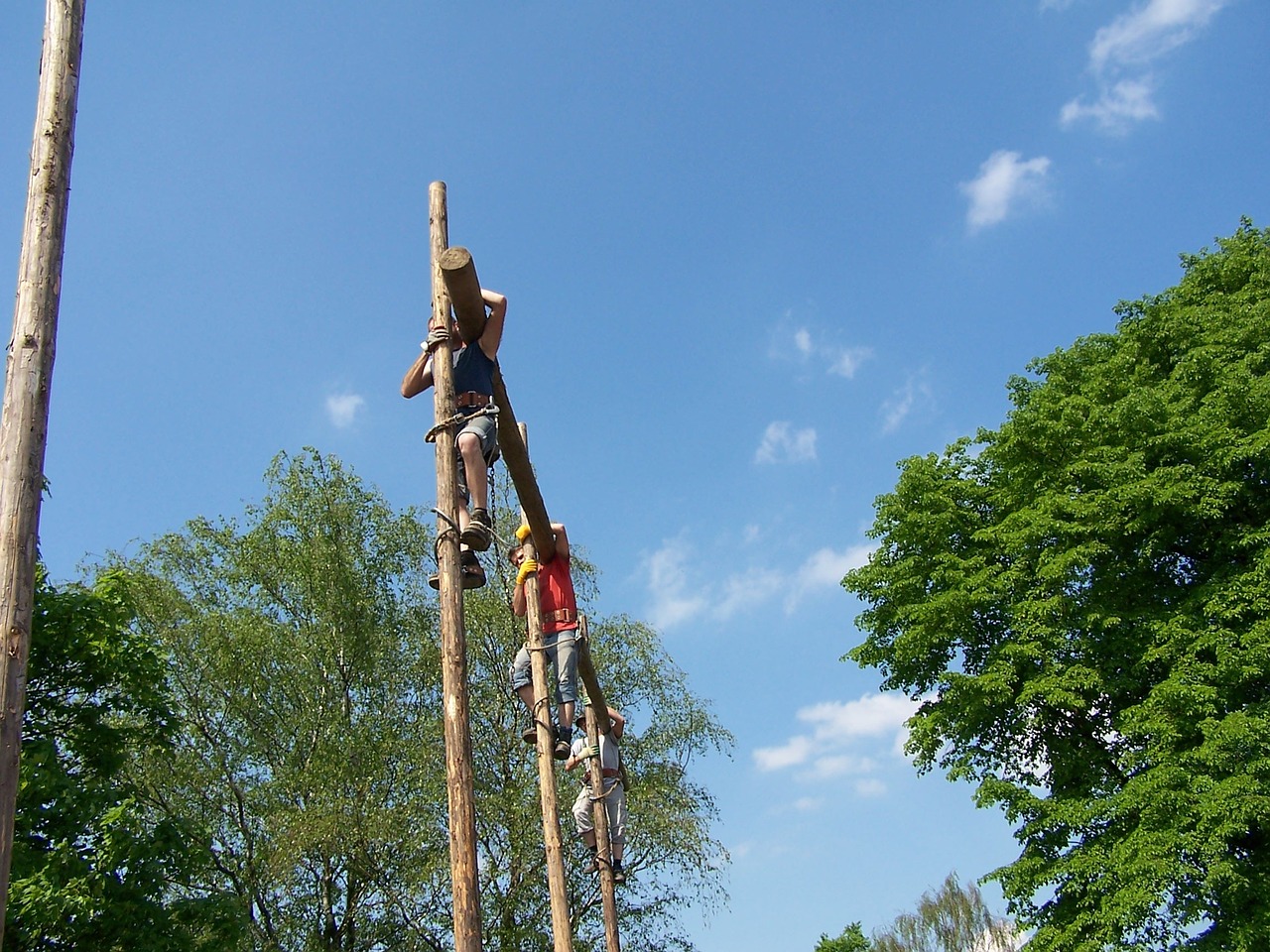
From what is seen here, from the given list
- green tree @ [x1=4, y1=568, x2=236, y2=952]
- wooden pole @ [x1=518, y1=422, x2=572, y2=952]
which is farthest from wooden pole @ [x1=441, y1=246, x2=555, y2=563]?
green tree @ [x1=4, y1=568, x2=236, y2=952]

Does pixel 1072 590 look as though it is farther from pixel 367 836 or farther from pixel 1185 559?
pixel 367 836

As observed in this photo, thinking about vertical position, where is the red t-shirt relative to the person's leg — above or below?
above

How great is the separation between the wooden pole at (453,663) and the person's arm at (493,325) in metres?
0.23

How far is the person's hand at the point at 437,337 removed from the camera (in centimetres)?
604

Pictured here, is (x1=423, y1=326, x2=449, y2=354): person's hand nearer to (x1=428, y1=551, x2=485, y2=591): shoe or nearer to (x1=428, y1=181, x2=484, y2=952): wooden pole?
(x1=428, y1=181, x2=484, y2=952): wooden pole

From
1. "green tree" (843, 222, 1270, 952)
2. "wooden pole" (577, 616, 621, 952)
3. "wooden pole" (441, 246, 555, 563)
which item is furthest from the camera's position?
"green tree" (843, 222, 1270, 952)

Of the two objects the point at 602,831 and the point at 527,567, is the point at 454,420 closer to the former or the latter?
the point at 527,567

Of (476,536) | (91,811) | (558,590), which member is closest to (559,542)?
(558,590)

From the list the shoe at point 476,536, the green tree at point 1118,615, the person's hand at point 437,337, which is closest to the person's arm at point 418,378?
the person's hand at point 437,337

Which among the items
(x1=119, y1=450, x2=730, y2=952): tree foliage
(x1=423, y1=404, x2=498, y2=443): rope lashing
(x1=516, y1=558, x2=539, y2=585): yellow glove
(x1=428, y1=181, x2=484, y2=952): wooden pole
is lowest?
(x1=428, y1=181, x2=484, y2=952): wooden pole

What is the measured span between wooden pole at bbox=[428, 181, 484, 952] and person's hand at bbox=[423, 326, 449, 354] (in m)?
0.03

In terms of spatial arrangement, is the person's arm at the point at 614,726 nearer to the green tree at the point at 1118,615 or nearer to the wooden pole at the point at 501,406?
the wooden pole at the point at 501,406

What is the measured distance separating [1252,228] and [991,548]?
7783mm

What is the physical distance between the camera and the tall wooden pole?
12.6 feet
